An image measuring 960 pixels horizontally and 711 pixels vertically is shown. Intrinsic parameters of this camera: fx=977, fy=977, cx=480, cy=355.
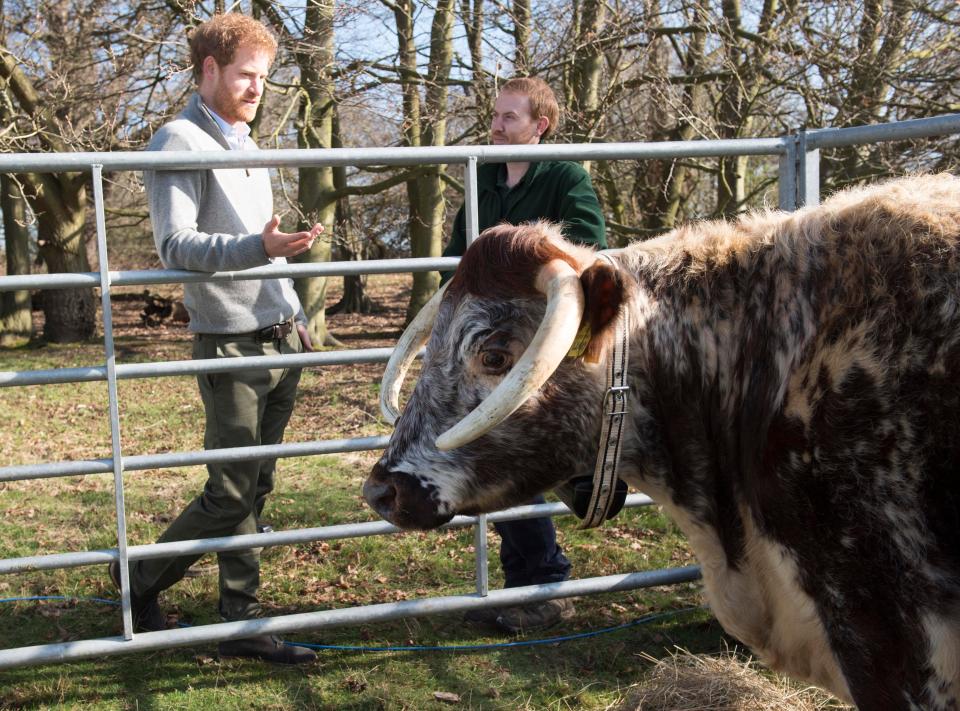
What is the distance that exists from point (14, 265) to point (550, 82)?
375 inches

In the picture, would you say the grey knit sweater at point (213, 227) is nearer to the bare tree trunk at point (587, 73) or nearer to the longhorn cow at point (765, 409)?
the longhorn cow at point (765, 409)

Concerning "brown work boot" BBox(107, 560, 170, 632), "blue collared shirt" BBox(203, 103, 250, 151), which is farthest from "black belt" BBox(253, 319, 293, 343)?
"brown work boot" BBox(107, 560, 170, 632)

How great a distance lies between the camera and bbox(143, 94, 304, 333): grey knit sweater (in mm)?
3494

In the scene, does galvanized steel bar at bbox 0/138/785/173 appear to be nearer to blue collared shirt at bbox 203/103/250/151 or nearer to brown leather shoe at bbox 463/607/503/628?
blue collared shirt at bbox 203/103/250/151

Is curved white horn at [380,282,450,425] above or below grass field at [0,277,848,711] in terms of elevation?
above

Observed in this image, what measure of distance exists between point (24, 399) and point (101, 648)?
7702mm

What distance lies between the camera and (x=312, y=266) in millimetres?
3688

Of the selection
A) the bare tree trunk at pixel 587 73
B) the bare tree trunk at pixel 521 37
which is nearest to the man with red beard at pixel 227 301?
the bare tree trunk at pixel 587 73

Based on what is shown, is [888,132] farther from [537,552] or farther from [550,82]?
[550,82]

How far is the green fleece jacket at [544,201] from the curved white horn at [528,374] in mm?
1464

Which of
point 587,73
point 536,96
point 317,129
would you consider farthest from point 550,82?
point 536,96

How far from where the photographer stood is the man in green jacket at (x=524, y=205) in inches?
163

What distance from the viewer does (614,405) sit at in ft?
8.05

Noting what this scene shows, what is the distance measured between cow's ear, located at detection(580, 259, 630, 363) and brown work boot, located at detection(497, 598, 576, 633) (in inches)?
82.3
